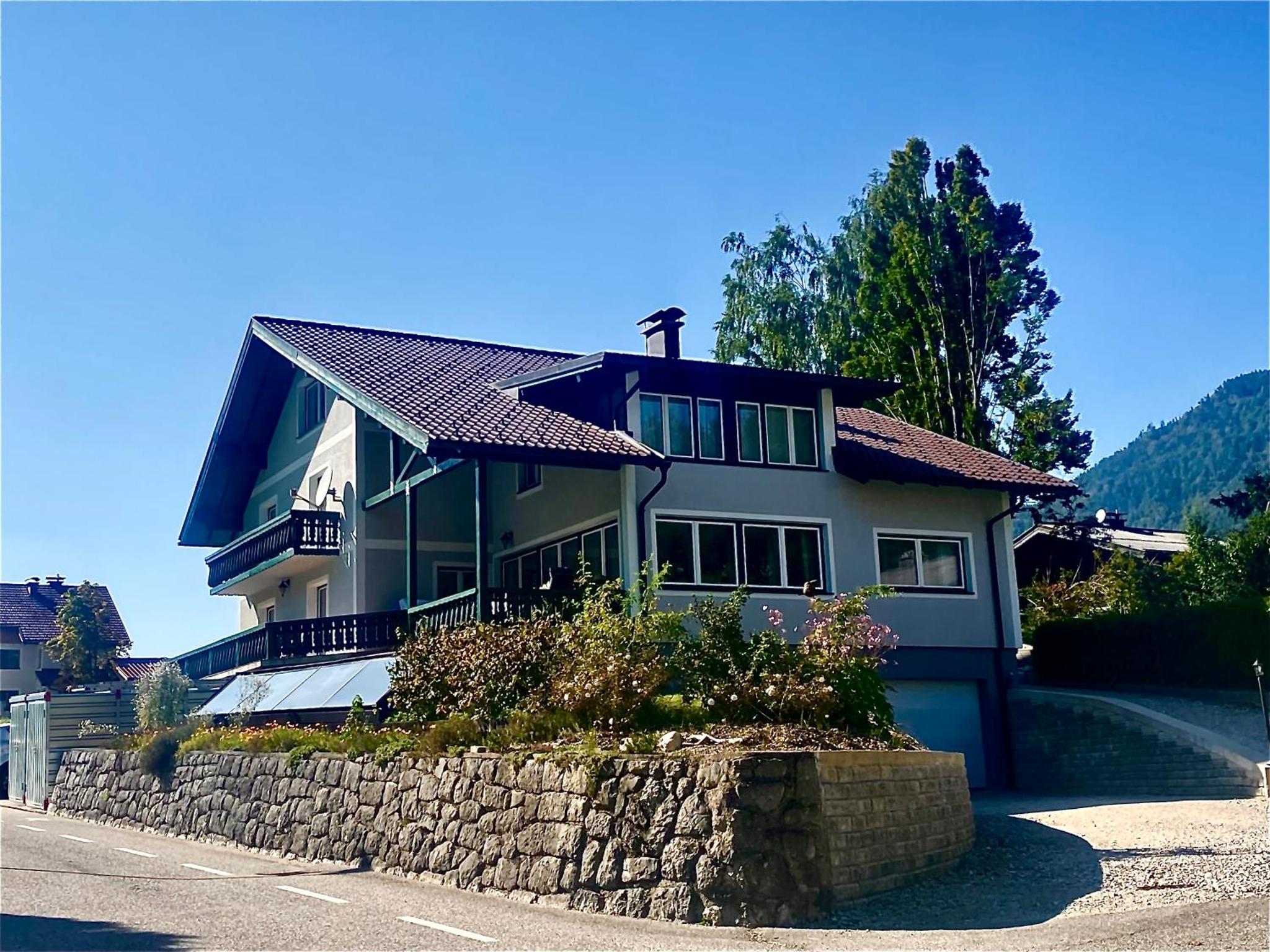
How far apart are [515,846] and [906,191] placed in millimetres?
33282

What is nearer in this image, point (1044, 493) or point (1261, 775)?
point (1261, 775)

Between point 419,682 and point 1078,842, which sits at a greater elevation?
point 419,682

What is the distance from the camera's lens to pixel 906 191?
4306 centimetres

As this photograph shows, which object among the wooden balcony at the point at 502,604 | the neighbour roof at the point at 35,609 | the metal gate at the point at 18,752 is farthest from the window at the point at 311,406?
the neighbour roof at the point at 35,609

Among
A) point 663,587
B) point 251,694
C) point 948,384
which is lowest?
point 251,694

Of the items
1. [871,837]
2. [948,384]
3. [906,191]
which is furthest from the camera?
[906,191]

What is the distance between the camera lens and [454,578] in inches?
1123

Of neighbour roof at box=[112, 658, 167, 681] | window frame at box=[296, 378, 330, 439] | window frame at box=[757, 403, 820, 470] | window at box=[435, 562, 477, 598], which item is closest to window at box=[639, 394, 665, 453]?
window frame at box=[757, 403, 820, 470]

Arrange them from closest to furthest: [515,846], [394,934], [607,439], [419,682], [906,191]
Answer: [394,934] < [515,846] < [419,682] < [607,439] < [906,191]

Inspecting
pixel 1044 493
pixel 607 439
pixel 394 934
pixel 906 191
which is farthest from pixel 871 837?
pixel 906 191

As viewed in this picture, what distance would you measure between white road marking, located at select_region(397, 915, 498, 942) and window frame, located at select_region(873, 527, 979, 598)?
1517 centimetres

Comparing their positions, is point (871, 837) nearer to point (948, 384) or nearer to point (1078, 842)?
point (1078, 842)

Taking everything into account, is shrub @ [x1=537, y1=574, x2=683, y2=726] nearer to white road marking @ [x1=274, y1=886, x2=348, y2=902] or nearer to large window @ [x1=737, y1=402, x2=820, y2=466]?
white road marking @ [x1=274, y1=886, x2=348, y2=902]

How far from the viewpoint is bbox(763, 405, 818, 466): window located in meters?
25.5
